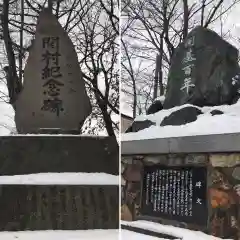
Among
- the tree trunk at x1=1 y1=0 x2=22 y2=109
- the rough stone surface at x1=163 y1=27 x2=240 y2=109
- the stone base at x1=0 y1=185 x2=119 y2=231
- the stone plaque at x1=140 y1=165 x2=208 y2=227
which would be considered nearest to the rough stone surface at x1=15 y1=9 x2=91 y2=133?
the stone base at x1=0 y1=185 x2=119 y2=231

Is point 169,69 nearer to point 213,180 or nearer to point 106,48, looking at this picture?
point 213,180

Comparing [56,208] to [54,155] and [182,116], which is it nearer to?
[54,155]

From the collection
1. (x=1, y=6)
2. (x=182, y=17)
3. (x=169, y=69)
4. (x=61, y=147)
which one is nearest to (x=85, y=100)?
(x=61, y=147)

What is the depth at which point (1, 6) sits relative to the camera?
13.1 ft

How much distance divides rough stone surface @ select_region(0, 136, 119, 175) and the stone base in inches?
7.2

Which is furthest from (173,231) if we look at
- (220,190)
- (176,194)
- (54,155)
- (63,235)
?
(54,155)

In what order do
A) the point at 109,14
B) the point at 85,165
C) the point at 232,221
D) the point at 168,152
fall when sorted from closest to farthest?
the point at 232,221 < the point at 168,152 < the point at 85,165 < the point at 109,14

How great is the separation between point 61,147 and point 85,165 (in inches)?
6.8

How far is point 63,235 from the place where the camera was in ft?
6.78

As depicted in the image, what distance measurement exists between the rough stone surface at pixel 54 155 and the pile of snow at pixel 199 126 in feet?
1.28

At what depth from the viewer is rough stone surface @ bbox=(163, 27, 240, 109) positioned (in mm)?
2031

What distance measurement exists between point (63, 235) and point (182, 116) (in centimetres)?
83

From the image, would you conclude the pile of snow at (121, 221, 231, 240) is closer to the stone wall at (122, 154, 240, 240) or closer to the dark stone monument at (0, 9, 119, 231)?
the stone wall at (122, 154, 240, 240)

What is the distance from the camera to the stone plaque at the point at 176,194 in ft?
5.62
